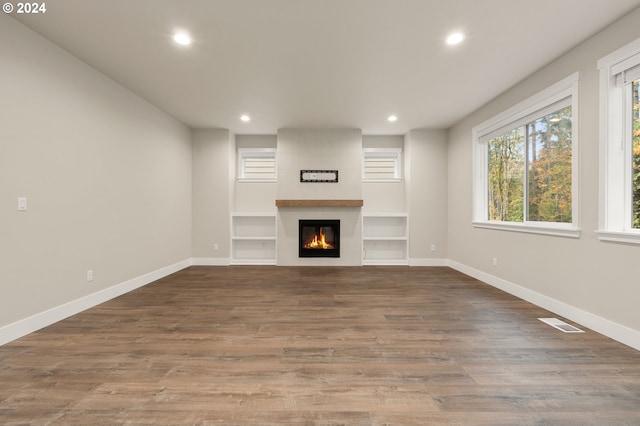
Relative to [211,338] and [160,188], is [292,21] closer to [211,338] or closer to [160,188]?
[211,338]

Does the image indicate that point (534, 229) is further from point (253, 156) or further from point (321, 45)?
point (253, 156)

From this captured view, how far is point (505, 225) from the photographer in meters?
3.79

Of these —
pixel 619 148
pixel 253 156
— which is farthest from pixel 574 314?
pixel 253 156

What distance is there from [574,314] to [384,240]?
3351mm

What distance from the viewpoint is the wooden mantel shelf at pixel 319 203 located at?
5.46 m

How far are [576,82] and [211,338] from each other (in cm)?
412

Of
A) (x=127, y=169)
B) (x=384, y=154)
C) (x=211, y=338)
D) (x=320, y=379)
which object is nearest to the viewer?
(x=320, y=379)

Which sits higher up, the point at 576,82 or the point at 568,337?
the point at 576,82

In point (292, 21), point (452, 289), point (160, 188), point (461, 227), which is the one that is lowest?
point (452, 289)

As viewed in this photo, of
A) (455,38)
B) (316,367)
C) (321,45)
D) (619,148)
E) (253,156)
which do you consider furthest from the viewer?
(253,156)

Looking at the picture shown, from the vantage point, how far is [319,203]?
5.47 m

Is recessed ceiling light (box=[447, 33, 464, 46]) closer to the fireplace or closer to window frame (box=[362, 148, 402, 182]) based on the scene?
window frame (box=[362, 148, 402, 182])

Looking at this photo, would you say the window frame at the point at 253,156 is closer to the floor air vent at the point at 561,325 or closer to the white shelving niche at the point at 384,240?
the white shelving niche at the point at 384,240

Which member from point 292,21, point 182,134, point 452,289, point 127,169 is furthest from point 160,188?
point 452,289
